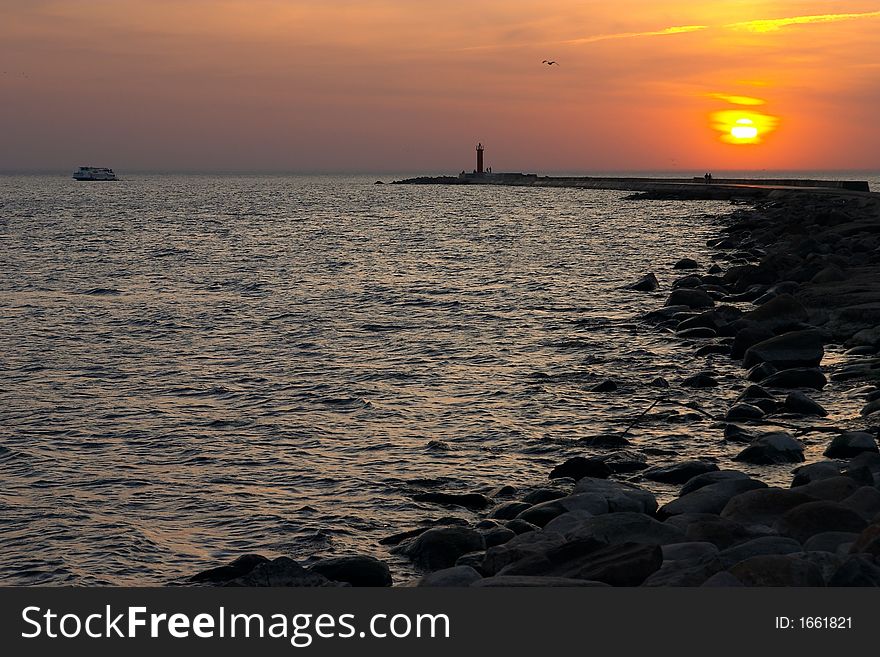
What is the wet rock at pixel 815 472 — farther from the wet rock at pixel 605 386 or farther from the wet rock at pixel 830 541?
the wet rock at pixel 605 386

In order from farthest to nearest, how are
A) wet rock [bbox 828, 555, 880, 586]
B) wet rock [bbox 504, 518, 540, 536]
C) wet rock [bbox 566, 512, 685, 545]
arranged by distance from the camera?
1. wet rock [bbox 504, 518, 540, 536]
2. wet rock [bbox 566, 512, 685, 545]
3. wet rock [bbox 828, 555, 880, 586]

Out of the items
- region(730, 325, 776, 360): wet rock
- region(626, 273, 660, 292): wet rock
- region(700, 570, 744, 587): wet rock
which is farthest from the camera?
region(626, 273, 660, 292): wet rock

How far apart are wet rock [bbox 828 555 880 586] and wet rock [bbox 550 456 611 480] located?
4.26 metres

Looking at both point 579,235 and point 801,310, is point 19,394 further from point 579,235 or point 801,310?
point 579,235

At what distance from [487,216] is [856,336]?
64.6 metres

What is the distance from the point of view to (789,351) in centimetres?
1559

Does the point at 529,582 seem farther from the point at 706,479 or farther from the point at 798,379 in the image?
the point at 798,379

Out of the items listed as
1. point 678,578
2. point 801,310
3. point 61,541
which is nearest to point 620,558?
point 678,578

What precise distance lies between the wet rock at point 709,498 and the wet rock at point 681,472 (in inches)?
43.6

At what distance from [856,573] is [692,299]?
17.2 meters

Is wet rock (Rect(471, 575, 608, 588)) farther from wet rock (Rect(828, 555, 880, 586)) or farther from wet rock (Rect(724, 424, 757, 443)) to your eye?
wet rock (Rect(724, 424, 757, 443))

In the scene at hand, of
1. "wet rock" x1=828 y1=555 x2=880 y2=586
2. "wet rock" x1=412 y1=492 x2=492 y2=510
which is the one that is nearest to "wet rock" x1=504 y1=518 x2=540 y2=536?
"wet rock" x1=412 y1=492 x2=492 y2=510

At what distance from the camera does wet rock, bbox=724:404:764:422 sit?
12.7 meters

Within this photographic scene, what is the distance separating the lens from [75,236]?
188ft
